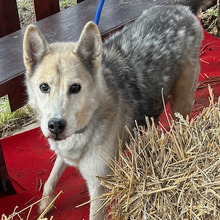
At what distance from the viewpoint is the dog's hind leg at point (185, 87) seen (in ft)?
11.1

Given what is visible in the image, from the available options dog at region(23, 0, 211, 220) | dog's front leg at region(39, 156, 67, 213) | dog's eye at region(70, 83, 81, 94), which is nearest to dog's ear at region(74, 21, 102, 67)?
dog at region(23, 0, 211, 220)

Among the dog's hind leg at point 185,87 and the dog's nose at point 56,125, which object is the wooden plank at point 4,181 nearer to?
the dog's nose at point 56,125

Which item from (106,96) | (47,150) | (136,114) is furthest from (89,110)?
(47,150)

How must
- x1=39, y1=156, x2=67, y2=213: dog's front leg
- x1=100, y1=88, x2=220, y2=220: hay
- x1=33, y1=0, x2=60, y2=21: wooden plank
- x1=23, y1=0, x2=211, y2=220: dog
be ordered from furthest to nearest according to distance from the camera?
x1=33, y1=0, x2=60, y2=21: wooden plank < x1=39, y1=156, x2=67, y2=213: dog's front leg < x1=23, y1=0, x2=211, y2=220: dog < x1=100, y1=88, x2=220, y2=220: hay

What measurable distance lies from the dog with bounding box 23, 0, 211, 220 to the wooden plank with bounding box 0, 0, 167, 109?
19cm

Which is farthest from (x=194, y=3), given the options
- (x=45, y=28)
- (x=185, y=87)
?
(x=45, y=28)

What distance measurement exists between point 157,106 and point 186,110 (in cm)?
50

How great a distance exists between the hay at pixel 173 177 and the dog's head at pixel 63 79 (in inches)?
15.5

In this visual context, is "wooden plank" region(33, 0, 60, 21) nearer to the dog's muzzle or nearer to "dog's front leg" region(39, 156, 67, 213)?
"dog's front leg" region(39, 156, 67, 213)

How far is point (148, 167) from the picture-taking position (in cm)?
234

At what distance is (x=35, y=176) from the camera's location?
3570 millimetres

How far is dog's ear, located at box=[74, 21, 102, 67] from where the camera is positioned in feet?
8.17

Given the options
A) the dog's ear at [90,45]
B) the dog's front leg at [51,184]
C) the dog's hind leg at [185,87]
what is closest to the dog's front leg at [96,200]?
the dog's front leg at [51,184]

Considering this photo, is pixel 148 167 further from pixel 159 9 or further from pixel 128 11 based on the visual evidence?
pixel 128 11
